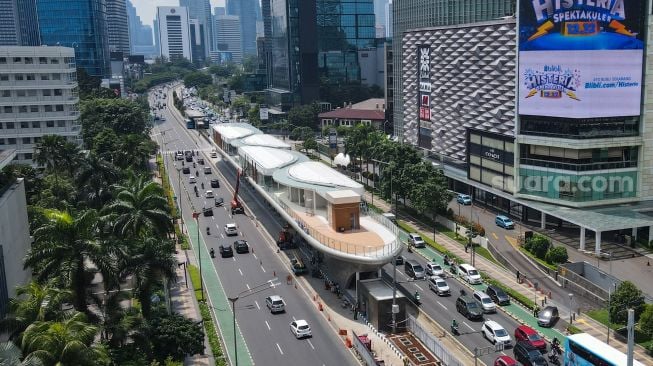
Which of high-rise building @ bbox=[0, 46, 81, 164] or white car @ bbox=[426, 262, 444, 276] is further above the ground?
high-rise building @ bbox=[0, 46, 81, 164]

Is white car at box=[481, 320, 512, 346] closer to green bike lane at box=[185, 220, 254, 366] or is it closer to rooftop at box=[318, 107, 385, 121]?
green bike lane at box=[185, 220, 254, 366]

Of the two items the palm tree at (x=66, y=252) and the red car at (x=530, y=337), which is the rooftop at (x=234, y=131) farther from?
the red car at (x=530, y=337)

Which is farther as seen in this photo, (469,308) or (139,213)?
(469,308)

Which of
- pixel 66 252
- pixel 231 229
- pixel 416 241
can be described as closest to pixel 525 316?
pixel 416 241

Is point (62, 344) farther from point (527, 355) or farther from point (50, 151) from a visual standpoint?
point (50, 151)

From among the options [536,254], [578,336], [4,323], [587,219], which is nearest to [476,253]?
[536,254]

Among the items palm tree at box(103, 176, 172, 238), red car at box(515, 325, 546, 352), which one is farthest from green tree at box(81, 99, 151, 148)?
red car at box(515, 325, 546, 352)

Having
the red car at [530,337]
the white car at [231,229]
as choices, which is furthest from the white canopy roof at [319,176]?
the red car at [530,337]
